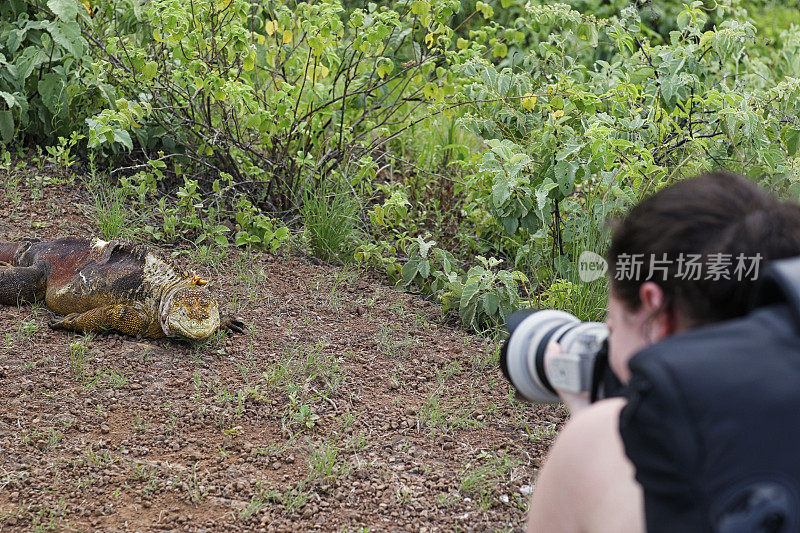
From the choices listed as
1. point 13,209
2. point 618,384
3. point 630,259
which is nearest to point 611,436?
point 618,384

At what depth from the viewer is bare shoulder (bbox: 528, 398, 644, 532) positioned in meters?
1.34

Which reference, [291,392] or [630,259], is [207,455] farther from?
[630,259]

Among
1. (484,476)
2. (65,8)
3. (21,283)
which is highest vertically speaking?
(65,8)

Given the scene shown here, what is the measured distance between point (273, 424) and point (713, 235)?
2.04 meters

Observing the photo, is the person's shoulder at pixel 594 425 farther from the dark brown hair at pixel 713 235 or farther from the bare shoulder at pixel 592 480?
the dark brown hair at pixel 713 235

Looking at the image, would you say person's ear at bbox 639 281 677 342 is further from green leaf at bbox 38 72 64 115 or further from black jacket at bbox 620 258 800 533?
green leaf at bbox 38 72 64 115

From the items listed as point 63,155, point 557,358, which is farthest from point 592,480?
point 63,155

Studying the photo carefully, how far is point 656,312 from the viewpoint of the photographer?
4.39 feet

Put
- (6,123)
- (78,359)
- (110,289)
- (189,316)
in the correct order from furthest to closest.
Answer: (6,123), (110,289), (189,316), (78,359)

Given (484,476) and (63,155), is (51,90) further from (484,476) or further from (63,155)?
(484,476)

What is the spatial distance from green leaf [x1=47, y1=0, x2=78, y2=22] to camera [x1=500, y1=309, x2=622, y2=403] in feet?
11.2

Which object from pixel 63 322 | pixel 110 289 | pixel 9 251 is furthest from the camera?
pixel 9 251

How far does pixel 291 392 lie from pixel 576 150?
4.99 ft

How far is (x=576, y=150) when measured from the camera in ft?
11.6
